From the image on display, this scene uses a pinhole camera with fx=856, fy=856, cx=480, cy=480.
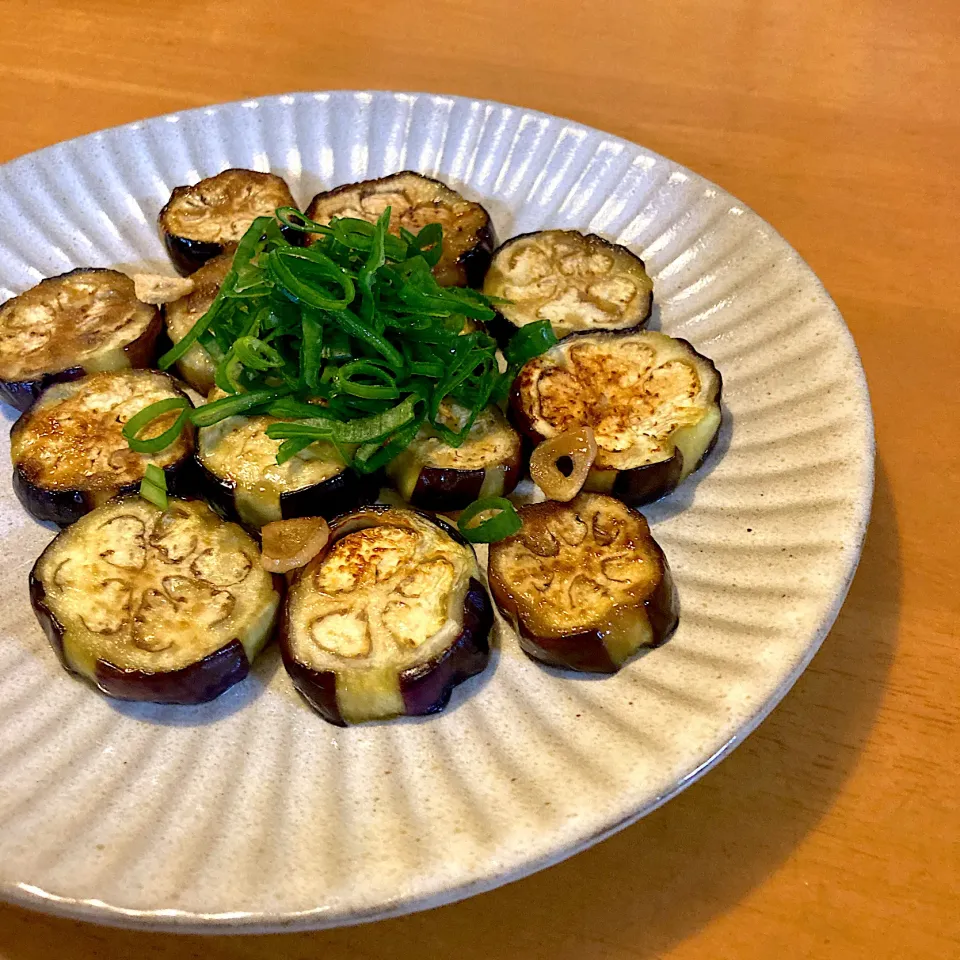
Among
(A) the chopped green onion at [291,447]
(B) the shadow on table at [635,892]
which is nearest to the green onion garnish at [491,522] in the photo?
(A) the chopped green onion at [291,447]

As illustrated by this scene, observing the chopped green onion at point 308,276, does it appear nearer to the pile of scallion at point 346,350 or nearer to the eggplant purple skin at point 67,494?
the pile of scallion at point 346,350

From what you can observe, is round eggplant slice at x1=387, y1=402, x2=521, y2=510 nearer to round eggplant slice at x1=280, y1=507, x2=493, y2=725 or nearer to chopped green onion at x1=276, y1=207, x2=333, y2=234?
round eggplant slice at x1=280, y1=507, x2=493, y2=725

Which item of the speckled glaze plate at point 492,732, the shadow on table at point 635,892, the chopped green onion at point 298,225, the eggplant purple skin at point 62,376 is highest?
the chopped green onion at point 298,225

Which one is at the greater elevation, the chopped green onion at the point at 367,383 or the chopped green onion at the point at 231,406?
the chopped green onion at the point at 367,383

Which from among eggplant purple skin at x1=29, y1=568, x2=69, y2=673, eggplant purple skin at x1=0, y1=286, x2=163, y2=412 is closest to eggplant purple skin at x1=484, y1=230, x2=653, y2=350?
eggplant purple skin at x1=0, y1=286, x2=163, y2=412

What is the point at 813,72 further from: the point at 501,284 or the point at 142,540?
the point at 142,540

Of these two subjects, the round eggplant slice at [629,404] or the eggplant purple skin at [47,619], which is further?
the round eggplant slice at [629,404]
